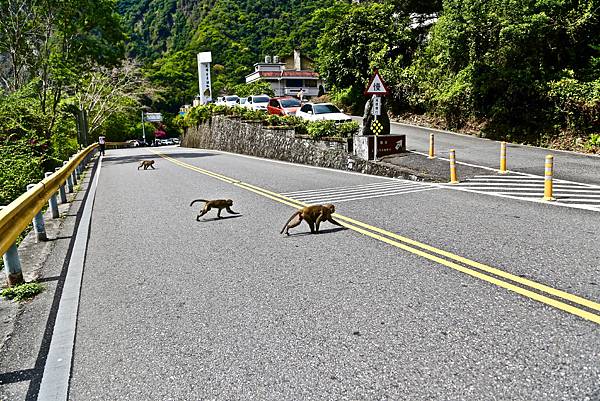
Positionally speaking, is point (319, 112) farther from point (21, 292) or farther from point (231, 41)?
point (231, 41)

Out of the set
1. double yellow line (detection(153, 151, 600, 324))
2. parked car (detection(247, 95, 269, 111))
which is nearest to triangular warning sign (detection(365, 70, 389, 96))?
double yellow line (detection(153, 151, 600, 324))

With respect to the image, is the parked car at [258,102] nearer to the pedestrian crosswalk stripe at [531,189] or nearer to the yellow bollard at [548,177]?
the pedestrian crosswalk stripe at [531,189]

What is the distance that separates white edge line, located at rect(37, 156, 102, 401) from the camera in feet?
10.1

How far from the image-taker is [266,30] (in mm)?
112250

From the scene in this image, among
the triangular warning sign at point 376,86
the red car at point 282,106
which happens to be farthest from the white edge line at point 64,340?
the red car at point 282,106

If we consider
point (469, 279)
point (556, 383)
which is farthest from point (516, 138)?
point (556, 383)

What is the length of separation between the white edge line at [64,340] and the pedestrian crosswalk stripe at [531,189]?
8.01 metres

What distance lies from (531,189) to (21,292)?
32.7 ft

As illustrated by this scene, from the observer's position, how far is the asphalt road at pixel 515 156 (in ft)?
43.2

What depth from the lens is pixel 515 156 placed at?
55.5ft

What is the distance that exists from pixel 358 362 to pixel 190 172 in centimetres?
1539

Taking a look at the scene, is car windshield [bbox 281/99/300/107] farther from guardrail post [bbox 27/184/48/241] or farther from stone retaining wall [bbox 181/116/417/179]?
guardrail post [bbox 27/184/48/241]

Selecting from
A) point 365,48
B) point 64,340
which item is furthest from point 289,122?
point 64,340

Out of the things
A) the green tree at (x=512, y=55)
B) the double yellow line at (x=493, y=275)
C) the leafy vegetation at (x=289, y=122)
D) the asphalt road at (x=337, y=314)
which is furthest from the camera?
the green tree at (x=512, y=55)
